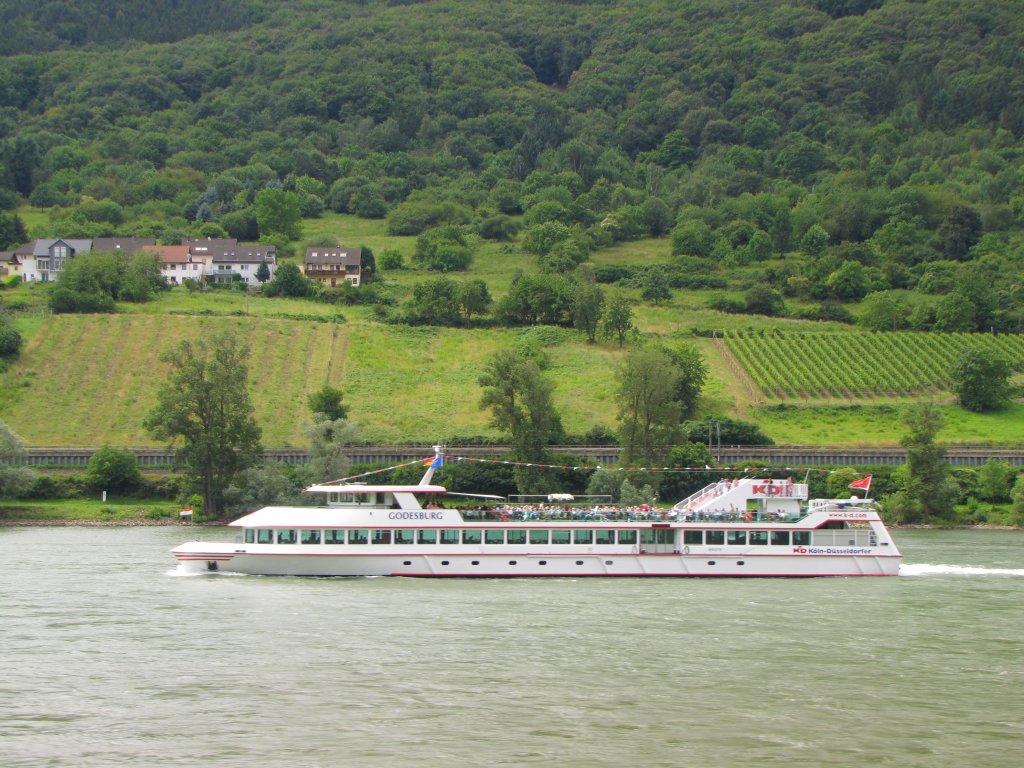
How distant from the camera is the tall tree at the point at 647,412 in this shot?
93.9 meters

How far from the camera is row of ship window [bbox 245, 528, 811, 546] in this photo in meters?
60.1

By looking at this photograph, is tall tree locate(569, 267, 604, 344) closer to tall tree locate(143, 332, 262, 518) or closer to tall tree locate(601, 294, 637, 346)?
tall tree locate(601, 294, 637, 346)

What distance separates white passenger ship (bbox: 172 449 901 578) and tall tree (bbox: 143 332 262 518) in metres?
29.2

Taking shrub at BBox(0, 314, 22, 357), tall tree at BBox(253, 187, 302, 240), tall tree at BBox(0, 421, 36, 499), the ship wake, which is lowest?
the ship wake

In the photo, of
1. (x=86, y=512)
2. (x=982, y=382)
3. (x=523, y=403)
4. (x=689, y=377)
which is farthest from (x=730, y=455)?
(x=86, y=512)

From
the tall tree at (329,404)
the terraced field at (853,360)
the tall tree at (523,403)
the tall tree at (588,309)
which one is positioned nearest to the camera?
the tall tree at (523,403)

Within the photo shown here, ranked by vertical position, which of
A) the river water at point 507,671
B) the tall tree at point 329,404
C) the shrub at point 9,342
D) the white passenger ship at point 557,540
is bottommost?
the river water at point 507,671

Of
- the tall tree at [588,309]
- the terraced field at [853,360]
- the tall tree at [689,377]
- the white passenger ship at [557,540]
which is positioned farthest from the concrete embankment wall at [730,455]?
the white passenger ship at [557,540]

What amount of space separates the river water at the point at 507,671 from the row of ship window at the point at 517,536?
2.00 meters

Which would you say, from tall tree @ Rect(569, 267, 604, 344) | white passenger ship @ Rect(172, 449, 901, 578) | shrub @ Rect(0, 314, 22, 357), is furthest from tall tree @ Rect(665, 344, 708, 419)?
shrub @ Rect(0, 314, 22, 357)

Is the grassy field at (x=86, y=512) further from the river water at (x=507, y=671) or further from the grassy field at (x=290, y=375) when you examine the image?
the river water at (x=507, y=671)

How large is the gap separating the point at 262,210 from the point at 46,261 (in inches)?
1361

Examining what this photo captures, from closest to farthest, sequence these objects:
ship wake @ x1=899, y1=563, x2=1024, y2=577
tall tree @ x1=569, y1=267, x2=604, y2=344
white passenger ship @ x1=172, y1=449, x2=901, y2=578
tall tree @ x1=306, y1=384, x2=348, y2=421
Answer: white passenger ship @ x1=172, y1=449, x2=901, y2=578, ship wake @ x1=899, y1=563, x2=1024, y2=577, tall tree @ x1=306, y1=384, x2=348, y2=421, tall tree @ x1=569, y1=267, x2=604, y2=344

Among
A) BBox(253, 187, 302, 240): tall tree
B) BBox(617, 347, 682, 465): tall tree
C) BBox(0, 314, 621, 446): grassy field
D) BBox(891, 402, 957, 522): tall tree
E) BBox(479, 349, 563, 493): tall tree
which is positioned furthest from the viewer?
BBox(253, 187, 302, 240): tall tree
